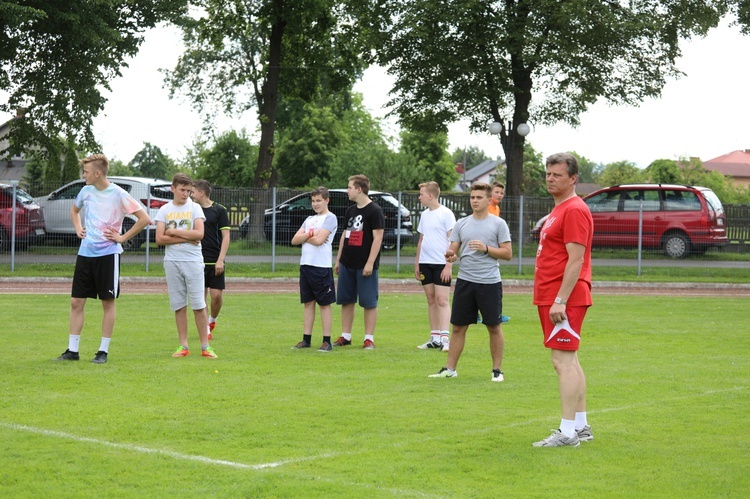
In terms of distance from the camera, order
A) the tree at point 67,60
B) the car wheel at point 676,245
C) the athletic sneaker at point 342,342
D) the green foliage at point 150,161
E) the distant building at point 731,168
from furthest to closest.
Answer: the green foliage at point 150,161, the distant building at point 731,168, the tree at point 67,60, the car wheel at point 676,245, the athletic sneaker at point 342,342

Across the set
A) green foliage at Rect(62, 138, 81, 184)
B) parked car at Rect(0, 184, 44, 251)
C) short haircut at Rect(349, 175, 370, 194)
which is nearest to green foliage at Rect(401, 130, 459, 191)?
green foliage at Rect(62, 138, 81, 184)

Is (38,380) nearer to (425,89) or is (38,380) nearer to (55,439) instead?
(55,439)

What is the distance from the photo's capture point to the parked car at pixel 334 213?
2495 cm

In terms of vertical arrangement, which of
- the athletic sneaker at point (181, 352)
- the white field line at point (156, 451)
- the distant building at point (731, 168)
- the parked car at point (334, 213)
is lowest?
the white field line at point (156, 451)

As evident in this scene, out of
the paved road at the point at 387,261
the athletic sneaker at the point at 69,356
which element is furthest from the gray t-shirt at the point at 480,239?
the paved road at the point at 387,261

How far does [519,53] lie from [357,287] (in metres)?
22.6

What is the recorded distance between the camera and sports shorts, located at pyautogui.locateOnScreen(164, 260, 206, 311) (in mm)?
10961

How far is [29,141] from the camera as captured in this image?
3222cm

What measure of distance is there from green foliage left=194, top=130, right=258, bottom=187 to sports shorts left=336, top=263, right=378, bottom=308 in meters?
61.3

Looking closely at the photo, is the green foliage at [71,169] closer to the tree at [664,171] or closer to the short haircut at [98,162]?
the short haircut at [98,162]

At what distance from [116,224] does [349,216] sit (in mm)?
3048

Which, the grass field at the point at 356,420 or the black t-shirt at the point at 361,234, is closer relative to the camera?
the grass field at the point at 356,420

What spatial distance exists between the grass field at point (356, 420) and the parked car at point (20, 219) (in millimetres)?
10976

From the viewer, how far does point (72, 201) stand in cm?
2405
